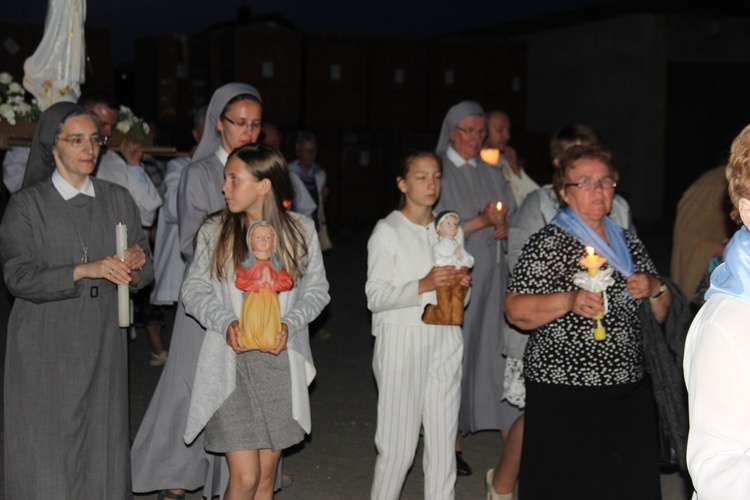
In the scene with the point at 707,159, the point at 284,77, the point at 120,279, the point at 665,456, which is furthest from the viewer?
the point at 707,159

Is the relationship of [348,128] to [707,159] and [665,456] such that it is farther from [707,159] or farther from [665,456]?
[665,456]

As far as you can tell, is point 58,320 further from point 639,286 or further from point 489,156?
point 489,156

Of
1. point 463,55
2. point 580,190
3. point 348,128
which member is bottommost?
point 580,190

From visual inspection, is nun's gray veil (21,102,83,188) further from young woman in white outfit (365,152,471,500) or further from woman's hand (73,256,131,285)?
young woman in white outfit (365,152,471,500)

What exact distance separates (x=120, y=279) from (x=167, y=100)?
47.5ft

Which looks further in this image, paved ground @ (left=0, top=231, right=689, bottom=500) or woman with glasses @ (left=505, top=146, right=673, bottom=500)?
paved ground @ (left=0, top=231, right=689, bottom=500)

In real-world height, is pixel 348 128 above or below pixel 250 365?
above

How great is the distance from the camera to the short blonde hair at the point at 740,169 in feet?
7.92

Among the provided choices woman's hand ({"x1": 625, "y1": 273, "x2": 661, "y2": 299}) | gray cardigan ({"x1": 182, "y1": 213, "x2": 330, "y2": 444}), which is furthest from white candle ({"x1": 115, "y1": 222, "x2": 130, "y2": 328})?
woman's hand ({"x1": 625, "y1": 273, "x2": 661, "y2": 299})

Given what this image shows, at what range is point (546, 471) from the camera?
4.57 m

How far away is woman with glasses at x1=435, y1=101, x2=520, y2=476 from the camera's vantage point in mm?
6430

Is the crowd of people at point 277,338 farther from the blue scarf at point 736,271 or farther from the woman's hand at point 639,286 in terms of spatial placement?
the blue scarf at point 736,271

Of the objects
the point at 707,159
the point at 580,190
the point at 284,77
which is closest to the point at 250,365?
the point at 580,190

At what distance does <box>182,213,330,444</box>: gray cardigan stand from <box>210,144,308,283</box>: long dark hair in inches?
2.2
